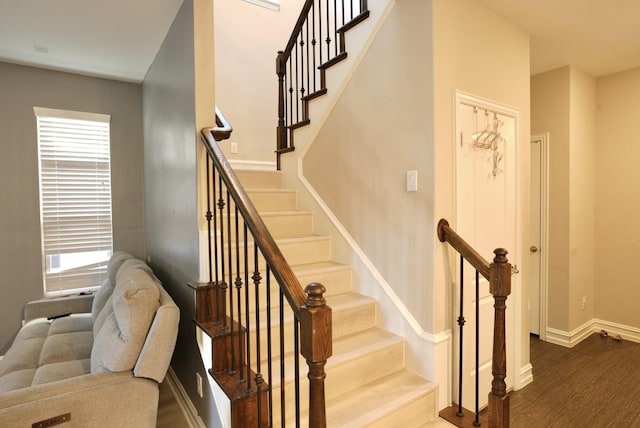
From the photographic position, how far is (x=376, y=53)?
2.50 metres

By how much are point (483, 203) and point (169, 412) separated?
269 centimetres

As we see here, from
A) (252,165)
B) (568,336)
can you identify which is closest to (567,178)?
(568,336)

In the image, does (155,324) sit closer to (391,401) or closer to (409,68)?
(391,401)

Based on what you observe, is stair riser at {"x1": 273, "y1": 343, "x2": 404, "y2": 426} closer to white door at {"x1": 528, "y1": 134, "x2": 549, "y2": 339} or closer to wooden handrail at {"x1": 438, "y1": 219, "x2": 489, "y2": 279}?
wooden handrail at {"x1": 438, "y1": 219, "x2": 489, "y2": 279}

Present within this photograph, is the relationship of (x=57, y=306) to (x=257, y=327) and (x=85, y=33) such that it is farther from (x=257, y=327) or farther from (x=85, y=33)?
(x=257, y=327)

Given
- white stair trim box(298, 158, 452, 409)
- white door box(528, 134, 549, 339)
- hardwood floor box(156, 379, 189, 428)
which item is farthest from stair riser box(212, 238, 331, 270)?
white door box(528, 134, 549, 339)

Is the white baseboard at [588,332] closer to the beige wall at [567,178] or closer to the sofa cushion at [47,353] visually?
the beige wall at [567,178]

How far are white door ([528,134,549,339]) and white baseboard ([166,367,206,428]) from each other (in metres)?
3.50

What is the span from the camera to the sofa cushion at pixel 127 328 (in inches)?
72.9

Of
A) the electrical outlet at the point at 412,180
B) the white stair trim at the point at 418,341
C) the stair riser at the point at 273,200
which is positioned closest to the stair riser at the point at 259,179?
the stair riser at the point at 273,200

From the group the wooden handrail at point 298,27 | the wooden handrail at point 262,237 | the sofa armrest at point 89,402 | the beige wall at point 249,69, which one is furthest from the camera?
the beige wall at point 249,69

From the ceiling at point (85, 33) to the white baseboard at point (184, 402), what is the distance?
2.58 metres

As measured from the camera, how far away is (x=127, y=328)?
1.88 metres

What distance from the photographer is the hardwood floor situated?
7.72ft
